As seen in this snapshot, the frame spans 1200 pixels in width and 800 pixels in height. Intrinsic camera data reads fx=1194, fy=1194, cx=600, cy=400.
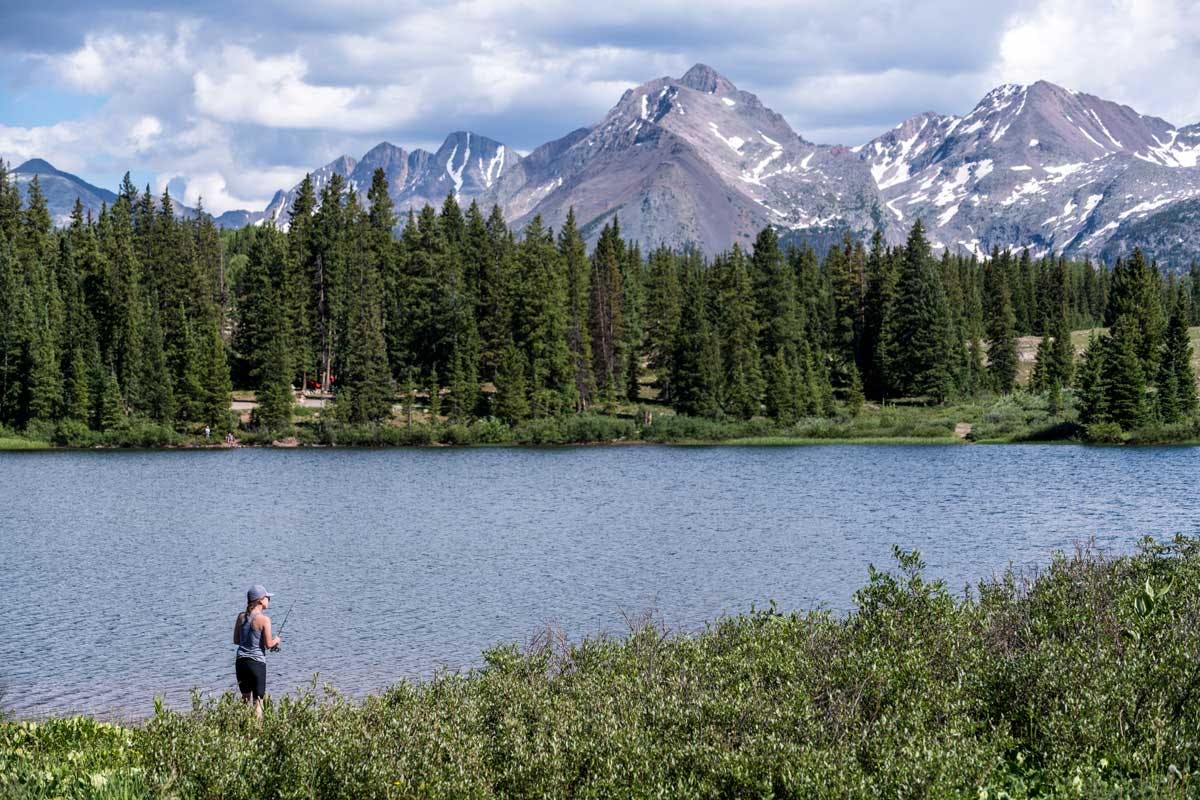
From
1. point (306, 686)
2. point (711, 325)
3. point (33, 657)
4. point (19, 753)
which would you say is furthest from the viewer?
point (711, 325)

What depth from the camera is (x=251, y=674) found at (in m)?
19.3

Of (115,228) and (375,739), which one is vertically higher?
(115,228)

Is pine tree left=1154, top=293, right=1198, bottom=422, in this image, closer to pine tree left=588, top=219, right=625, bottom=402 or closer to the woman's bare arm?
pine tree left=588, top=219, right=625, bottom=402

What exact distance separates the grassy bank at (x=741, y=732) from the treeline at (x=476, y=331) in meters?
86.1

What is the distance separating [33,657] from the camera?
94.2 feet

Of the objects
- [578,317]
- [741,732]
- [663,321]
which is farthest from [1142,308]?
[741,732]

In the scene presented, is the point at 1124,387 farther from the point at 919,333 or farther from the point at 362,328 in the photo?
the point at 362,328

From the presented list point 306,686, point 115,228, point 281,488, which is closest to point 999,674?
point 306,686

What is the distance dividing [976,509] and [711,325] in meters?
65.5

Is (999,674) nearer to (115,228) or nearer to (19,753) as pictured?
(19,753)

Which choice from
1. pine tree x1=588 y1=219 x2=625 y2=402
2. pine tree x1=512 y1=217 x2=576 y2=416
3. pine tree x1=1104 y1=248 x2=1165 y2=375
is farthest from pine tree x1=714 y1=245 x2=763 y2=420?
pine tree x1=1104 y1=248 x2=1165 y2=375

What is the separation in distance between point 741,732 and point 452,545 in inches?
1318

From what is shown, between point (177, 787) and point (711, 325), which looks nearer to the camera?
point (177, 787)

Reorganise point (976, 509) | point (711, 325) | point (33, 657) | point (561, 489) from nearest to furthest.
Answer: point (33, 657) < point (976, 509) < point (561, 489) < point (711, 325)
